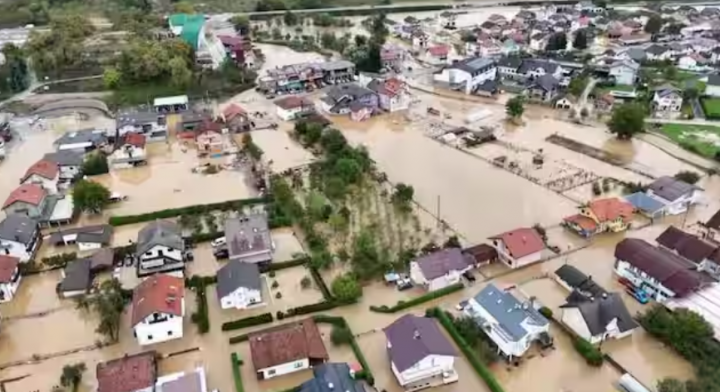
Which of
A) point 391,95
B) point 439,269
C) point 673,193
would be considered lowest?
point 439,269

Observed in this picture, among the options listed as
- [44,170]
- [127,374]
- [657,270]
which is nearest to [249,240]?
[127,374]

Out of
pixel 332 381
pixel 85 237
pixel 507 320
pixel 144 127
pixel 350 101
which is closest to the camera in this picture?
pixel 332 381

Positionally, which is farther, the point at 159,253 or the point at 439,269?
the point at 159,253

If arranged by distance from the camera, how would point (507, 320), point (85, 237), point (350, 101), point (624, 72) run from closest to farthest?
1. point (507, 320)
2. point (85, 237)
3. point (350, 101)
4. point (624, 72)

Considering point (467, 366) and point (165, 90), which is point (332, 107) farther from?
point (467, 366)

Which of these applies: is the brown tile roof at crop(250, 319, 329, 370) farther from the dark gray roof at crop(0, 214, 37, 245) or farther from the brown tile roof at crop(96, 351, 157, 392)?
the dark gray roof at crop(0, 214, 37, 245)

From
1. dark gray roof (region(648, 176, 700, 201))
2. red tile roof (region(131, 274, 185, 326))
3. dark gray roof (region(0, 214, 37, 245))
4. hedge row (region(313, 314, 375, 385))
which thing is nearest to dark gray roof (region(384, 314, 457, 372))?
hedge row (region(313, 314, 375, 385))

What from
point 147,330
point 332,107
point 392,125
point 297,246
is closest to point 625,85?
point 392,125

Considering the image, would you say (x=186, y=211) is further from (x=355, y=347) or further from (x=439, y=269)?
(x=439, y=269)

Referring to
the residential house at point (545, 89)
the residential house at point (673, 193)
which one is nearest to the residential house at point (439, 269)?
the residential house at point (673, 193)
